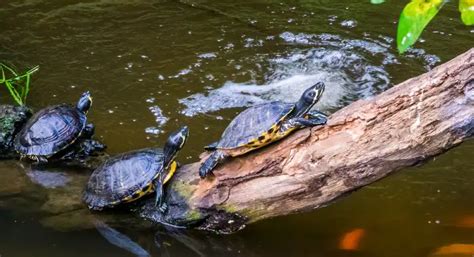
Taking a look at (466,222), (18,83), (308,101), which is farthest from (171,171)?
(18,83)

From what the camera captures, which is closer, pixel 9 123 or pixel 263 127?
pixel 263 127

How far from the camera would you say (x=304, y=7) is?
5992 mm

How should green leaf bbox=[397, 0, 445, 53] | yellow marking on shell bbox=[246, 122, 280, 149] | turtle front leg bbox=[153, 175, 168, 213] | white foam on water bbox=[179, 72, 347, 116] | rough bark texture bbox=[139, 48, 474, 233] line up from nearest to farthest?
green leaf bbox=[397, 0, 445, 53] → rough bark texture bbox=[139, 48, 474, 233] → yellow marking on shell bbox=[246, 122, 280, 149] → turtle front leg bbox=[153, 175, 168, 213] → white foam on water bbox=[179, 72, 347, 116]

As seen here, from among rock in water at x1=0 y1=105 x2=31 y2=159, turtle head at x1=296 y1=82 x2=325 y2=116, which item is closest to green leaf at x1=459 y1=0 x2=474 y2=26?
turtle head at x1=296 y1=82 x2=325 y2=116

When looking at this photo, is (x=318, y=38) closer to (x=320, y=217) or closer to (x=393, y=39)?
(x=393, y=39)

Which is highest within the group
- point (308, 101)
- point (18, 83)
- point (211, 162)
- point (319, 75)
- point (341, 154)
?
point (308, 101)

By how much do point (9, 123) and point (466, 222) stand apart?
2.94m

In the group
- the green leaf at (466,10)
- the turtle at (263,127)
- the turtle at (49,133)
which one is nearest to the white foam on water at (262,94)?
the turtle at (49,133)

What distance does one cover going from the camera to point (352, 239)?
2.79m

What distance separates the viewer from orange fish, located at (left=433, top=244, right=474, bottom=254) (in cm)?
264

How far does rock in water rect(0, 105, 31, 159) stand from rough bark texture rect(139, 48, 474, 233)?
4.73 feet

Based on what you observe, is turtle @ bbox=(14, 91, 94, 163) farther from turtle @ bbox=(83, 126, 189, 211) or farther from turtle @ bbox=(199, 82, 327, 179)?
turtle @ bbox=(199, 82, 327, 179)

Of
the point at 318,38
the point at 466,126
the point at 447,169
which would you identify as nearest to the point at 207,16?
the point at 318,38

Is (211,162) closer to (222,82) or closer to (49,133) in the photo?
(49,133)
